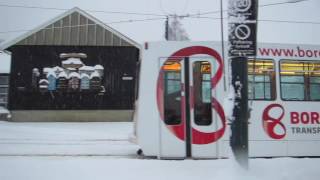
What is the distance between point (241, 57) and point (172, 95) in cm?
325

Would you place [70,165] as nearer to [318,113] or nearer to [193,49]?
[193,49]

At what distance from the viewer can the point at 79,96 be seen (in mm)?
30516

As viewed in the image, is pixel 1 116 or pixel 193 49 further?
pixel 1 116

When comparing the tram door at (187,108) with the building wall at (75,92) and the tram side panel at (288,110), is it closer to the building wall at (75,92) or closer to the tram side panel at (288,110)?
the tram side panel at (288,110)

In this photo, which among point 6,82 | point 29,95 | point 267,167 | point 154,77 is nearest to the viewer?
point 267,167

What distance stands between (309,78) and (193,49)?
324 centimetres

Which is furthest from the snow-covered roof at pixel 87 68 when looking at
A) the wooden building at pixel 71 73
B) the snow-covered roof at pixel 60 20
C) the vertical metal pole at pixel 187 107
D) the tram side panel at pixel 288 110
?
the tram side panel at pixel 288 110

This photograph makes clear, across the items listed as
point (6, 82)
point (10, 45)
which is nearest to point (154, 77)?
point (10, 45)

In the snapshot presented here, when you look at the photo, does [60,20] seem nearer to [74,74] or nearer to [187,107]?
[74,74]

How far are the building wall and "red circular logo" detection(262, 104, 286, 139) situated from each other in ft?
64.8

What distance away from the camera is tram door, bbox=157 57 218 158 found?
10812 millimetres

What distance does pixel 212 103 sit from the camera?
10992 millimetres

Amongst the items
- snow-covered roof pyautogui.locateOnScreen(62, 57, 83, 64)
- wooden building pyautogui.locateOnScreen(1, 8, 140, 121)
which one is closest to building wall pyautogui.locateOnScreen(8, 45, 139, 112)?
wooden building pyautogui.locateOnScreen(1, 8, 140, 121)

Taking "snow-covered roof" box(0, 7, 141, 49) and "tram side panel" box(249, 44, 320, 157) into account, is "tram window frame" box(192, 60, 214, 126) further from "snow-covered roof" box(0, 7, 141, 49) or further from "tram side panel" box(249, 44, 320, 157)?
"snow-covered roof" box(0, 7, 141, 49)
